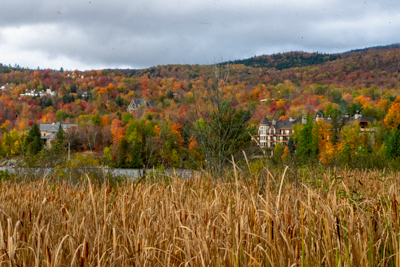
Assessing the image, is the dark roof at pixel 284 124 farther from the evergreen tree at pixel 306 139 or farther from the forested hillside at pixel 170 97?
the evergreen tree at pixel 306 139

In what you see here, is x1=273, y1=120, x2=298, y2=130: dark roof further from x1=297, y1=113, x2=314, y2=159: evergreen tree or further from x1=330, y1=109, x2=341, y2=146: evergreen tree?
x1=330, y1=109, x2=341, y2=146: evergreen tree

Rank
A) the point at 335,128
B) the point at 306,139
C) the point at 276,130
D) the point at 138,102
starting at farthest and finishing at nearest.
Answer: the point at 138,102 → the point at 276,130 → the point at 335,128 → the point at 306,139

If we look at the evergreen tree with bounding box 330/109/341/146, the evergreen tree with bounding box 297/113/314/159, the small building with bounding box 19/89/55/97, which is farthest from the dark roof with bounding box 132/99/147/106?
the evergreen tree with bounding box 330/109/341/146

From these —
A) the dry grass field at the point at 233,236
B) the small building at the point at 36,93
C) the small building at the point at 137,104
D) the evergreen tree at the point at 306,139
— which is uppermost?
the small building at the point at 36,93

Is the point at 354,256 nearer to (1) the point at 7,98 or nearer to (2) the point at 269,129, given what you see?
(2) the point at 269,129

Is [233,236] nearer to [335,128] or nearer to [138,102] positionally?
[335,128]

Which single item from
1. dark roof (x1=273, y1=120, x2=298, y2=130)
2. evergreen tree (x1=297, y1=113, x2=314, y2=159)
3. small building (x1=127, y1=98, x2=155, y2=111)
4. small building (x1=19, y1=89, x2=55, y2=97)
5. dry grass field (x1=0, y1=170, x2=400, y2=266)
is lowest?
evergreen tree (x1=297, y1=113, x2=314, y2=159)

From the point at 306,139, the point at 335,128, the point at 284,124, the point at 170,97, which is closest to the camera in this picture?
the point at 306,139

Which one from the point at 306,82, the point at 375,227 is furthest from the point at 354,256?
the point at 306,82

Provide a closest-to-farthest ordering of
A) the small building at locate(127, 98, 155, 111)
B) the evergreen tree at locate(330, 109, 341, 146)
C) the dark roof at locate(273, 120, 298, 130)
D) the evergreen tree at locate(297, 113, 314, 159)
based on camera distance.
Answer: the evergreen tree at locate(297, 113, 314, 159), the evergreen tree at locate(330, 109, 341, 146), the dark roof at locate(273, 120, 298, 130), the small building at locate(127, 98, 155, 111)

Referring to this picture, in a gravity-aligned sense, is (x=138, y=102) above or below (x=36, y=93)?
below

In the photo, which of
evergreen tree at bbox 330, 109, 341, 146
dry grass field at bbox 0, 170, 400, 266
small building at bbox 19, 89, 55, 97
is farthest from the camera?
small building at bbox 19, 89, 55, 97

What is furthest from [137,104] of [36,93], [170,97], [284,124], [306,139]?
[306,139]

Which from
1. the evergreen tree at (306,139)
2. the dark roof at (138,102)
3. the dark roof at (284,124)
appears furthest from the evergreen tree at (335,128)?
the dark roof at (138,102)
